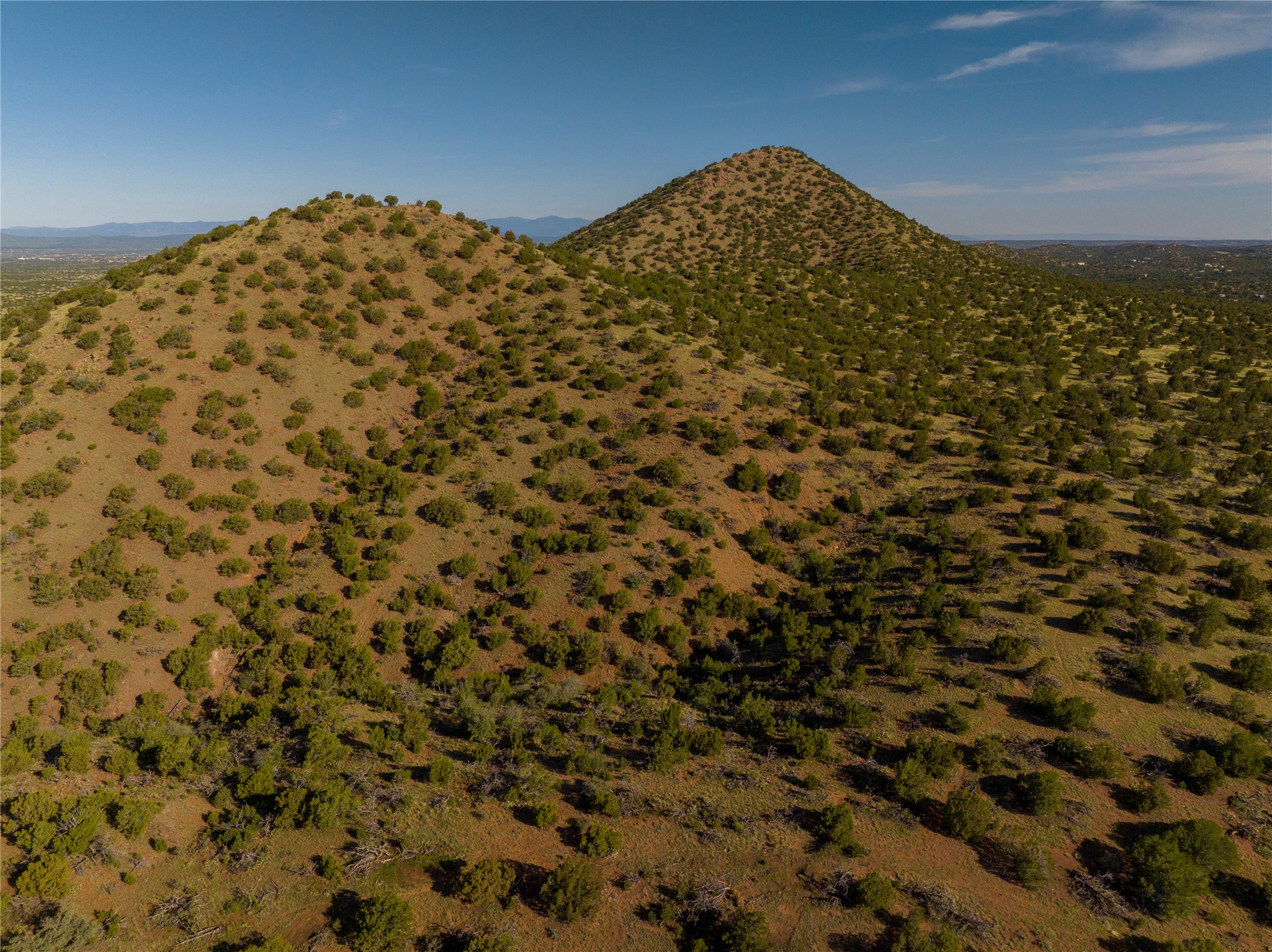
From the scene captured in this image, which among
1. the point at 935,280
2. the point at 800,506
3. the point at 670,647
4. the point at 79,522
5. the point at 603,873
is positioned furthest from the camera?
the point at 935,280

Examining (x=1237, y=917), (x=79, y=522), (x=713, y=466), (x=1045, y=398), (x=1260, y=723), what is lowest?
(x=1237, y=917)

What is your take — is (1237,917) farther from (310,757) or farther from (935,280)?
(935,280)

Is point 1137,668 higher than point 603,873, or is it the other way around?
point 1137,668

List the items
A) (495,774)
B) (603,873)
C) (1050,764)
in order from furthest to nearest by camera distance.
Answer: (495,774)
(1050,764)
(603,873)

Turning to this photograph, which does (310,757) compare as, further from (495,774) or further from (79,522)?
(79,522)

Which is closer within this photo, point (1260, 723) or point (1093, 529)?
point (1260, 723)

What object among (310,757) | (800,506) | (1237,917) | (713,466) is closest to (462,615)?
(310,757)
